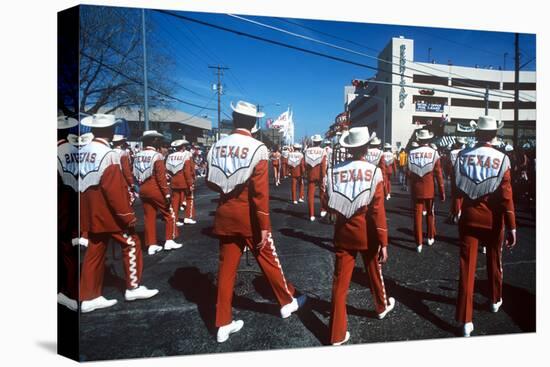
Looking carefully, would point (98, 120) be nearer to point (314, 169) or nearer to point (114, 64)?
point (114, 64)

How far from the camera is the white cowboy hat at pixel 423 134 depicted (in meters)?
4.62

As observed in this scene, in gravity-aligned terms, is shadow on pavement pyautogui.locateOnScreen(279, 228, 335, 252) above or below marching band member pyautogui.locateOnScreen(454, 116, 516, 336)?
below

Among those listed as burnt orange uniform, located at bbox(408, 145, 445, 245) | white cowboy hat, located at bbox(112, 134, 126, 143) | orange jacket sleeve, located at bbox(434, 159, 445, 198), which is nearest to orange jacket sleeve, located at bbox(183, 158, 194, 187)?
white cowboy hat, located at bbox(112, 134, 126, 143)

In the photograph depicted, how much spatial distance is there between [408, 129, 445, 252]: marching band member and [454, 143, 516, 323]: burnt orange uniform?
91 cm

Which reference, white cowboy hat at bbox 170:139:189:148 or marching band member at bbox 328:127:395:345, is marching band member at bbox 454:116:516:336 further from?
white cowboy hat at bbox 170:139:189:148

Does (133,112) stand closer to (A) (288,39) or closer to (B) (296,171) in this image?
(A) (288,39)

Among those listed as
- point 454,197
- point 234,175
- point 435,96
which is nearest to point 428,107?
point 435,96

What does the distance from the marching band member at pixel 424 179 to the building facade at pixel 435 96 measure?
0.21 metres

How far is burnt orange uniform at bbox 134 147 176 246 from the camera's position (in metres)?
4.35

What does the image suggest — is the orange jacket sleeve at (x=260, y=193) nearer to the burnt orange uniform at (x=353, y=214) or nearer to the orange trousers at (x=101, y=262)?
the burnt orange uniform at (x=353, y=214)

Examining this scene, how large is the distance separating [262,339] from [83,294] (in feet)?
5.72

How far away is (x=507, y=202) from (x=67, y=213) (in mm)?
4215

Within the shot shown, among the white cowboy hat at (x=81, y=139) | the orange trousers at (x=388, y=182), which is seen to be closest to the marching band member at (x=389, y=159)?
the orange trousers at (x=388, y=182)

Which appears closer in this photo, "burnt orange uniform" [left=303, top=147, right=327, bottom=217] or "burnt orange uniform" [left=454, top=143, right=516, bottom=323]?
"burnt orange uniform" [left=454, top=143, right=516, bottom=323]
